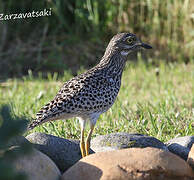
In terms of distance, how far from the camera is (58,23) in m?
10.6

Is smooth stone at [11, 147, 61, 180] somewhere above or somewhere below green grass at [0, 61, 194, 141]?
above

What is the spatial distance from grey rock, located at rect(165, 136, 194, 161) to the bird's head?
1248 millimetres

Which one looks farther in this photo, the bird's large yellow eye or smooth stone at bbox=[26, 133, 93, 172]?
the bird's large yellow eye

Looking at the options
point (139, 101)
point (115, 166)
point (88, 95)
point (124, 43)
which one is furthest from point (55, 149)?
point (139, 101)

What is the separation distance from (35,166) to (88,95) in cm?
131

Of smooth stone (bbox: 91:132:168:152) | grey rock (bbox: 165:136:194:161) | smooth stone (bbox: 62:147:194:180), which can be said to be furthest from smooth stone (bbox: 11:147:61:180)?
grey rock (bbox: 165:136:194:161)

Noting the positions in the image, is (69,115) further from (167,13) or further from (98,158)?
(167,13)

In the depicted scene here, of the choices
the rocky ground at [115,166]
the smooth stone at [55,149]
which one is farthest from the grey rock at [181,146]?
the smooth stone at [55,149]

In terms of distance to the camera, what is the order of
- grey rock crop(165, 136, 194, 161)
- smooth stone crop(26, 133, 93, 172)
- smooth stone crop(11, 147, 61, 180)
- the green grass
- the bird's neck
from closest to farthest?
smooth stone crop(11, 147, 61, 180) < smooth stone crop(26, 133, 93, 172) < grey rock crop(165, 136, 194, 161) < the bird's neck < the green grass

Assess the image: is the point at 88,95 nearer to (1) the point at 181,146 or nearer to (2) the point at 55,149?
(2) the point at 55,149

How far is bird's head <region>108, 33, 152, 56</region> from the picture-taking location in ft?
17.8

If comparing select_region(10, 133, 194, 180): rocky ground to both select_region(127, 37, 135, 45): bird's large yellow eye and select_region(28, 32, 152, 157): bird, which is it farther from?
select_region(127, 37, 135, 45): bird's large yellow eye

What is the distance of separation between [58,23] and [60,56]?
0.99 meters

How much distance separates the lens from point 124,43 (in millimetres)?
5473
